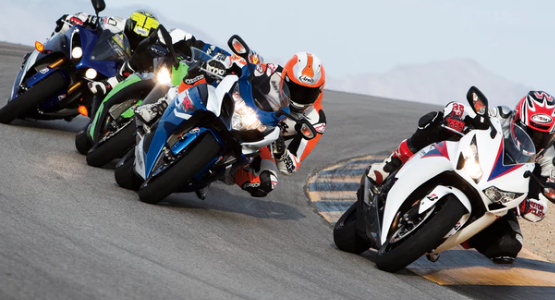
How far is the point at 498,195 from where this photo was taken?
652 centimetres

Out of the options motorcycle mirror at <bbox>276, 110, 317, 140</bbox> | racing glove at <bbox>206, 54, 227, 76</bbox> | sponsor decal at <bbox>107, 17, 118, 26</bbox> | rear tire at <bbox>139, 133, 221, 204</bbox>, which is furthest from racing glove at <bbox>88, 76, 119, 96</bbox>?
motorcycle mirror at <bbox>276, 110, 317, 140</bbox>

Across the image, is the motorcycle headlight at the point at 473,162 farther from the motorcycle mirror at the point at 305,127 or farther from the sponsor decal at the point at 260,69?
the sponsor decal at the point at 260,69

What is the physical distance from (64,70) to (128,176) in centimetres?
276

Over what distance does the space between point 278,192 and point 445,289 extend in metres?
3.76

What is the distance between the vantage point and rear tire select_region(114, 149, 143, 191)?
26.3 ft

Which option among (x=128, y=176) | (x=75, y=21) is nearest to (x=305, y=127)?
(x=128, y=176)

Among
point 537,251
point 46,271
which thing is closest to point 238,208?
point 537,251

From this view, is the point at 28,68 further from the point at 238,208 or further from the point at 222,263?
the point at 222,263

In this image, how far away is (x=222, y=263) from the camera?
5734 millimetres

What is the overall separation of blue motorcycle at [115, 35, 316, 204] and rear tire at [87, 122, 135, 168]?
1123 mm

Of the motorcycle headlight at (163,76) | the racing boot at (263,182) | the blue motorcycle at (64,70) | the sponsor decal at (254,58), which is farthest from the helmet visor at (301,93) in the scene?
the blue motorcycle at (64,70)

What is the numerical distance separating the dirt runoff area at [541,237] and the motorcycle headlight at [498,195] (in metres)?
3.70

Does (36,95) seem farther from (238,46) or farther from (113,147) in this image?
(238,46)

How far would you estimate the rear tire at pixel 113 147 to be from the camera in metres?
8.77
